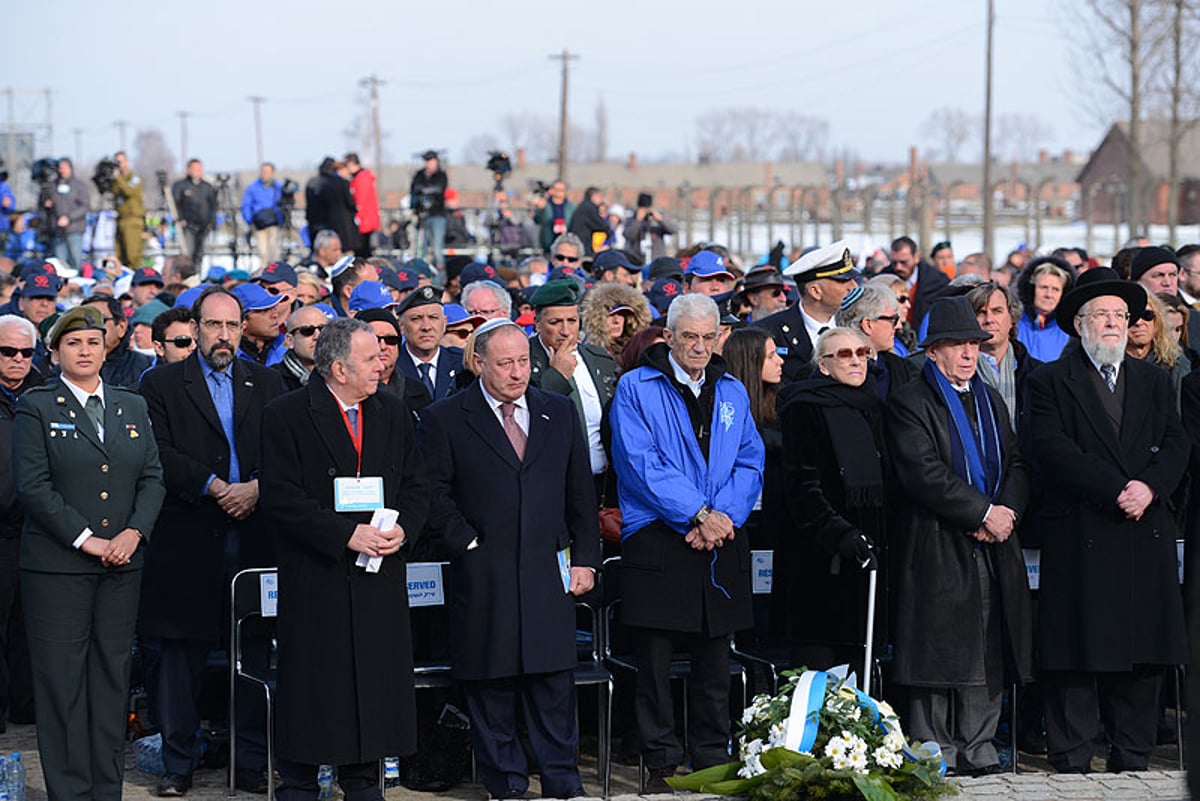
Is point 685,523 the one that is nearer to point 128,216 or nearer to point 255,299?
point 255,299

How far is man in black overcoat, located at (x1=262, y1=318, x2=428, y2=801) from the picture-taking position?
6578mm

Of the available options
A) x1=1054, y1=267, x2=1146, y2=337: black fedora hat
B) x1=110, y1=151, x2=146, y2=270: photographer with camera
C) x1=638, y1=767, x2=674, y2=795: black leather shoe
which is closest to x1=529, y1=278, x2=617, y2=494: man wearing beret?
x1=638, y1=767, x2=674, y2=795: black leather shoe

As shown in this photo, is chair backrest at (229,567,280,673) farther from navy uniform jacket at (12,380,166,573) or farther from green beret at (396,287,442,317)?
green beret at (396,287,442,317)

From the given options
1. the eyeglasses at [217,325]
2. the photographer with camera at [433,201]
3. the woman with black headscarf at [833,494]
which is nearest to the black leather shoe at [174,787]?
the eyeglasses at [217,325]

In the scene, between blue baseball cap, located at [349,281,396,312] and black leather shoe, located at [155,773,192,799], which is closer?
black leather shoe, located at [155,773,192,799]

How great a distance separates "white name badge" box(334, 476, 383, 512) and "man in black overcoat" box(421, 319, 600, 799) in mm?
482

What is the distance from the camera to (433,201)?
22.8m

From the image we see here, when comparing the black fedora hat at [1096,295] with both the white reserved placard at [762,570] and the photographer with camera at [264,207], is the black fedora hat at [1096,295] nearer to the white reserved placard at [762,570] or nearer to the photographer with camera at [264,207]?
the white reserved placard at [762,570]

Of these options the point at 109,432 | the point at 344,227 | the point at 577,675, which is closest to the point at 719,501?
the point at 577,675

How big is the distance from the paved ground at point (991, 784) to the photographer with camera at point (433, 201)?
14554 millimetres

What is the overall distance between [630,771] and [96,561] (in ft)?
8.54

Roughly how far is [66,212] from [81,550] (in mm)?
18259

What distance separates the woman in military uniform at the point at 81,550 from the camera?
6730 millimetres

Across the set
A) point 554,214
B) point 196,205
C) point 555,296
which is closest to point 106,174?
point 196,205
